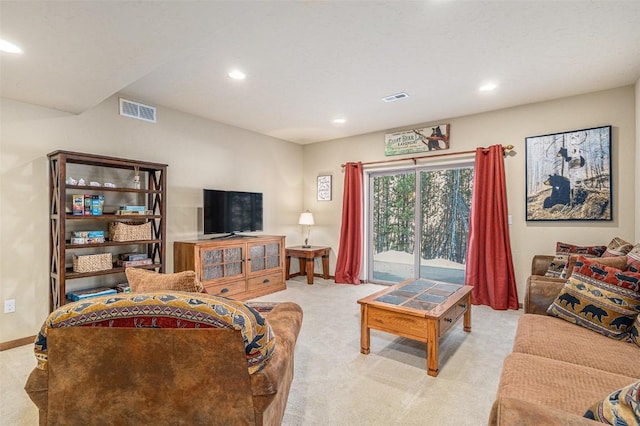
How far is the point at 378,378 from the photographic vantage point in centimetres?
231

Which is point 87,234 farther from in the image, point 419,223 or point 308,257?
point 419,223

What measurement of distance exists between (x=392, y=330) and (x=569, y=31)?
8.62 feet

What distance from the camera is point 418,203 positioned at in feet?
16.4

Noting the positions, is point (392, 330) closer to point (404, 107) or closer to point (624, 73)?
point (404, 107)

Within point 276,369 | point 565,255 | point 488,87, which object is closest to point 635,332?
point 565,255

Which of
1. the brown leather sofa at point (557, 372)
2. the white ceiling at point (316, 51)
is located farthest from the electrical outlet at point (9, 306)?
the brown leather sofa at point (557, 372)

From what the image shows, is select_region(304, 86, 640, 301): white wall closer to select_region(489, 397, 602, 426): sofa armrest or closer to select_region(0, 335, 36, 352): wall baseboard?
select_region(489, 397, 602, 426): sofa armrest

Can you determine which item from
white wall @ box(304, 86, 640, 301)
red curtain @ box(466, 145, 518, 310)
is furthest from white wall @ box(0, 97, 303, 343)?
red curtain @ box(466, 145, 518, 310)

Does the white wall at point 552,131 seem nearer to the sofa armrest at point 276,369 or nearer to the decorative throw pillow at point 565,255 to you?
the decorative throw pillow at point 565,255

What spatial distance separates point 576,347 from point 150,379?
2.09m

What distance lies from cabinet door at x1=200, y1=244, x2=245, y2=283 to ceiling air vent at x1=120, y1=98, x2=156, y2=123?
5.67 ft

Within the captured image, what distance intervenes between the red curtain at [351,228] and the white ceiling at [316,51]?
1605mm

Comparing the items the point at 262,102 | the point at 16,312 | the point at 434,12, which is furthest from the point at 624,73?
the point at 16,312

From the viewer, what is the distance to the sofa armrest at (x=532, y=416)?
2.74ft
